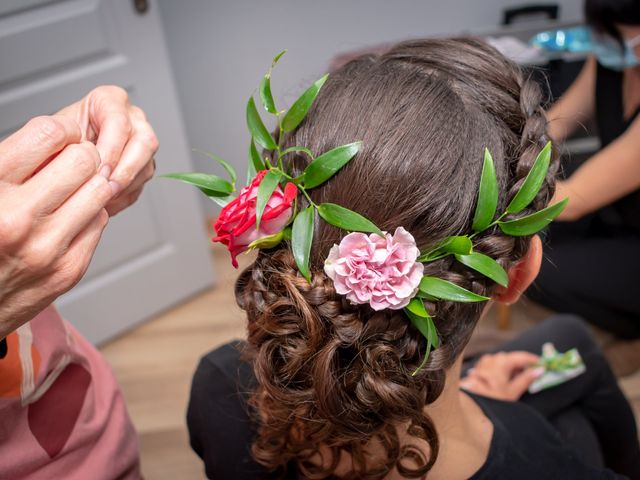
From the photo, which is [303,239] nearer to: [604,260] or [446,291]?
[446,291]

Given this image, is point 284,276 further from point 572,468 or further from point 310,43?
point 310,43

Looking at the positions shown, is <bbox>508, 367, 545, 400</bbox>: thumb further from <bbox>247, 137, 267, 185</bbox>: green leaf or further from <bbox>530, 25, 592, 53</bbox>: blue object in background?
<bbox>530, 25, 592, 53</bbox>: blue object in background

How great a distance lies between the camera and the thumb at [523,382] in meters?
1.36

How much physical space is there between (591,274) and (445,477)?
1.27 meters

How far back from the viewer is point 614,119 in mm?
1940

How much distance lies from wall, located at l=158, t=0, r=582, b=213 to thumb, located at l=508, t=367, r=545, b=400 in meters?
1.58

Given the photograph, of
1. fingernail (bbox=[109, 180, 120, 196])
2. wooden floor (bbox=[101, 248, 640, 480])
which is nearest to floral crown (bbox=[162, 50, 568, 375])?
fingernail (bbox=[109, 180, 120, 196])

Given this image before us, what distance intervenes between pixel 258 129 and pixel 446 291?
327mm

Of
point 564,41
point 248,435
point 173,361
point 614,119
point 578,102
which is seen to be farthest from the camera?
point 564,41

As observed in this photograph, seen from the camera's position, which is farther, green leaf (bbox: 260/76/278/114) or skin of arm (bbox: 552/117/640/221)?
skin of arm (bbox: 552/117/640/221)

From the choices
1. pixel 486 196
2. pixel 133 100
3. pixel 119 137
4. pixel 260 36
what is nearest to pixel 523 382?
pixel 486 196

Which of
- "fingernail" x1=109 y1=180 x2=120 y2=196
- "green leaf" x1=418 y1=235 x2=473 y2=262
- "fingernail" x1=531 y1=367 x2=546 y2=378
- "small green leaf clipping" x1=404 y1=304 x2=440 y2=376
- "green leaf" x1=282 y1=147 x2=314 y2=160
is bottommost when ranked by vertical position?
"fingernail" x1=531 y1=367 x2=546 y2=378

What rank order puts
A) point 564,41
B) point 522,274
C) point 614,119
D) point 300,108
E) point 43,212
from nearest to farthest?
point 43,212
point 300,108
point 522,274
point 614,119
point 564,41

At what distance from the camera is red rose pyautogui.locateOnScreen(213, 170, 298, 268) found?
75 cm
